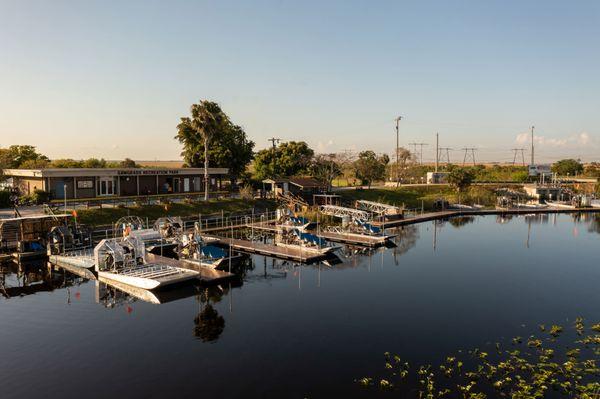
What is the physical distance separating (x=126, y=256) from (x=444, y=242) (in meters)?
36.5

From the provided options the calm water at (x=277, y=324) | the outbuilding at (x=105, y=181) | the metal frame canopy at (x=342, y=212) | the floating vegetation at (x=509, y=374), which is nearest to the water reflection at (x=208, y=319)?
the calm water at (x=277, y=324)

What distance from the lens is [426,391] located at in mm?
18906

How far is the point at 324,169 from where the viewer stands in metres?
99.4

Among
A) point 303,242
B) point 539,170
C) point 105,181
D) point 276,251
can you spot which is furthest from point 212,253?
point 539,170

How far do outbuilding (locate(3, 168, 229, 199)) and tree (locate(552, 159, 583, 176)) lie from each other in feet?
432

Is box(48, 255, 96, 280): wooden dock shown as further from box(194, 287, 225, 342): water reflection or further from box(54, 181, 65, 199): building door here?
box(54, 181, 65, 199): building door

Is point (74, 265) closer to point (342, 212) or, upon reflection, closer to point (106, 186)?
point (106, 186)

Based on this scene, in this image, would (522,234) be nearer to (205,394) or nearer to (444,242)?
(444,242)

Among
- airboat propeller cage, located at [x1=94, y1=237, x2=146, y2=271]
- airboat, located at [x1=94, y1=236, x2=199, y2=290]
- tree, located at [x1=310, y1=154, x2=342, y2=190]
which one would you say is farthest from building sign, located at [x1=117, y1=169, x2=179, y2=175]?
tree, located at [x1=310, y1=154, x2=342, y2=190]

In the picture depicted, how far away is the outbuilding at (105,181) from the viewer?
190 feet

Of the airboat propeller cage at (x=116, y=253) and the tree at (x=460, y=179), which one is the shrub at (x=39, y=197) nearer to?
the airboat propeller cage at (x=116, y=253)

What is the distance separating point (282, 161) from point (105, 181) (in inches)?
1584

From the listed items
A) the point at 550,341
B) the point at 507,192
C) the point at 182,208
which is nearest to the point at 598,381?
the point at 550,341

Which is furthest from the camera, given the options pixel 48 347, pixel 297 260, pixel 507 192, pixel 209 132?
pixel 507 192
